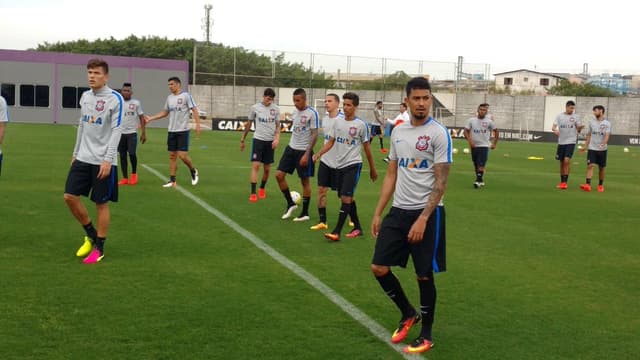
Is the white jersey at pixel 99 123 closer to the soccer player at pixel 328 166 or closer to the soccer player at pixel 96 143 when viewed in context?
the soccer player at pixel 96 143

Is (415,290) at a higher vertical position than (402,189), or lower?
lower

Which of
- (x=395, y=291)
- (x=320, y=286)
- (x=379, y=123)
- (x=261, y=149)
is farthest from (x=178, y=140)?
(x=379, y=123)

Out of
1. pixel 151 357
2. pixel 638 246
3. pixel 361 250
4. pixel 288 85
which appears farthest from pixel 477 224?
pixel 288 85

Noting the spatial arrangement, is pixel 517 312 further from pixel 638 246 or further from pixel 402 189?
pixel 638 246

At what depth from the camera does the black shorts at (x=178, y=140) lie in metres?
15.3

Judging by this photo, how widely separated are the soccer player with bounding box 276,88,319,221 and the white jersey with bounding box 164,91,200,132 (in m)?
Answer: 3.93

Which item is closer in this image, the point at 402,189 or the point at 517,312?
the point at 402,189

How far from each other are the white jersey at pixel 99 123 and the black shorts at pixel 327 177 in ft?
11.6

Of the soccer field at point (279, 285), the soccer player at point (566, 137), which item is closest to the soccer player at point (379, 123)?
the soccer player at point (566, 137)

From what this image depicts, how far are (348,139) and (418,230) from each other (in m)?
5.15

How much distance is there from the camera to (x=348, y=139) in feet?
34.4

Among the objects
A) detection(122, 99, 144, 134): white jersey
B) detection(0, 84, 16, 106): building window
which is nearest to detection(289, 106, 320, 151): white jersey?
detection(122, 99, 144, 134): white jersey

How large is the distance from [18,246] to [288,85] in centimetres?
4769

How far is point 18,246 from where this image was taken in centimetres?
880
